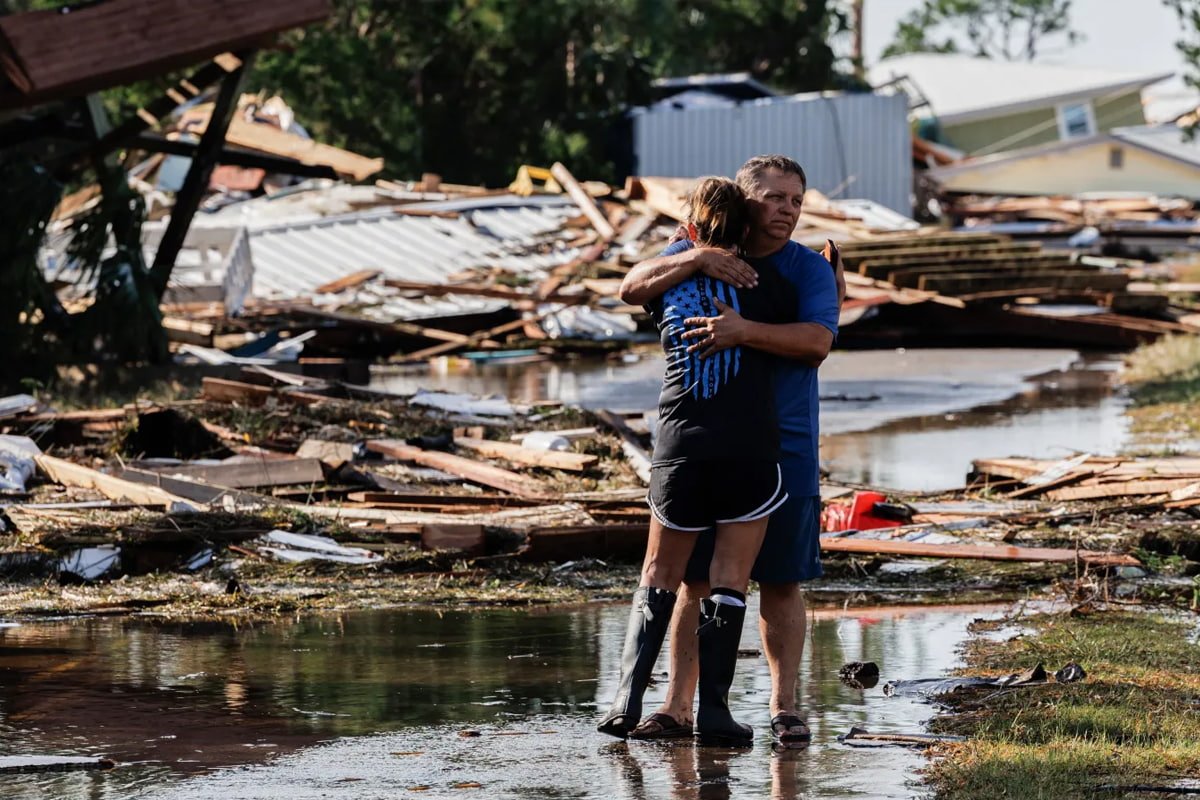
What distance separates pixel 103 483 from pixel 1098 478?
607cm

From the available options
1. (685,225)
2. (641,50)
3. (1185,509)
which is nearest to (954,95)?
(641,50)

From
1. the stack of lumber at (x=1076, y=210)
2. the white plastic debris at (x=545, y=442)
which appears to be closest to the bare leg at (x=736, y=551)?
the white plastic debris at (x=545, y=442)

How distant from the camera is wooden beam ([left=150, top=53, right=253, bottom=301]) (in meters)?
19.6

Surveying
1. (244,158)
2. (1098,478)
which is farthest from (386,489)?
(244,158)

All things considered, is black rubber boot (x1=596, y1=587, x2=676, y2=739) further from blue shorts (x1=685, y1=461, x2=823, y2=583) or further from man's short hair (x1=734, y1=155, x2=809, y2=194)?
man's short hair (x1=734, y1=155, x2=809, y2=194)

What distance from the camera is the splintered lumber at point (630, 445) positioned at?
1258 centimetres

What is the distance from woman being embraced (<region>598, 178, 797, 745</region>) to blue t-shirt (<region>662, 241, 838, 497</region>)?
47mm

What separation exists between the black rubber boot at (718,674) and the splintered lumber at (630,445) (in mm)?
5691

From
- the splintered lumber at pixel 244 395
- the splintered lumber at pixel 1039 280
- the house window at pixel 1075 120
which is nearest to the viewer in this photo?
the splintered lumber at pixel 244 395

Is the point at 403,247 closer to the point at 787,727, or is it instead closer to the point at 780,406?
the point at 780,406

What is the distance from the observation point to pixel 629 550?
9.95m

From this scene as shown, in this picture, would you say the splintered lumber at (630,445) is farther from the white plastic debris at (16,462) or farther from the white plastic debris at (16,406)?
the white plastic debris at (16,406)

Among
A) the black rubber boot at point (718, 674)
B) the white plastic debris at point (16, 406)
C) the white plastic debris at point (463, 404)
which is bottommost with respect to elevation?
the black rubber boot at point (718, 674)

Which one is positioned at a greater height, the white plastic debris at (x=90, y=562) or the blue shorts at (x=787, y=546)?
the blue shorts at (x=787, y=546)
